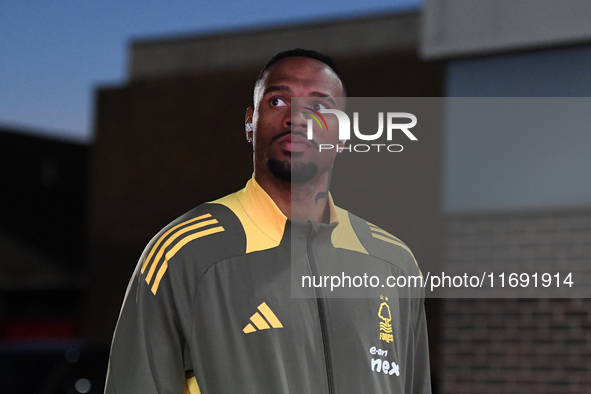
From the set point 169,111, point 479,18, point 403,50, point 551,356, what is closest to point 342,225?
point 479,18

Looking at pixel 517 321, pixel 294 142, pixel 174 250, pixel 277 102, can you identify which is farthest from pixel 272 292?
pixel 517 321

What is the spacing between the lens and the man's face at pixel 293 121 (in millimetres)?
2277

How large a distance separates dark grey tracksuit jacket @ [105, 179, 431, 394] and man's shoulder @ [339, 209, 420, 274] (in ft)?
0.18

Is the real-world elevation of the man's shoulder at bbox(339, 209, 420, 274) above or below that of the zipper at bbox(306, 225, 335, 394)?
above

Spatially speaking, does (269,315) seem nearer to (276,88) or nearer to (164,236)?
(164,236)

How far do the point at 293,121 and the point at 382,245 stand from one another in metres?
0.47

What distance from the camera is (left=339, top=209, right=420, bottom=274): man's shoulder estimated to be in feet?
8.00

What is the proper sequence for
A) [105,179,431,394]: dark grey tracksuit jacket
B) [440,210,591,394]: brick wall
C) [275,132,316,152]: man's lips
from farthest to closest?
[440,210,591,394]: brick wall
[275,132,316,152]: man's lips
[105,179,431,394]: dark grey tracksuit jacket

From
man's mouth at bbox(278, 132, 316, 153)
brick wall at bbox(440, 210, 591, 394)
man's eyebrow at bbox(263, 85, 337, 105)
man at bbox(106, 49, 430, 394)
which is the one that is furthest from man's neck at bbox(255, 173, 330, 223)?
brick wall at bbox(440, 210, 591, 394)

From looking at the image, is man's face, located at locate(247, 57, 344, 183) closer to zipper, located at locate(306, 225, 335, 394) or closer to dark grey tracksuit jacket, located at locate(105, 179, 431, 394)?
dark grey tracksuit jacket, located at locate(105, 179, 431, 394)

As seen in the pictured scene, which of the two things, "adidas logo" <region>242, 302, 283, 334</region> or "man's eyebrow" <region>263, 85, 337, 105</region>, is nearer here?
"adidas logo" <region>242, 302, 283, 334</region>

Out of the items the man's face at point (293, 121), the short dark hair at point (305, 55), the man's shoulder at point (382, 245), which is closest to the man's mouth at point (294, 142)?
the man's face at point (293, 121)

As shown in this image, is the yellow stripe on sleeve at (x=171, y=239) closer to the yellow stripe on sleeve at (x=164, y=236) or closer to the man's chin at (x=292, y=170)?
the yellow stripe on sleeve at (x=164, y=236)

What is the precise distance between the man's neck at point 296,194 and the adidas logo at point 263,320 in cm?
29
